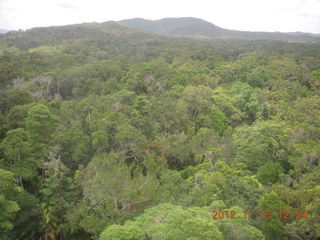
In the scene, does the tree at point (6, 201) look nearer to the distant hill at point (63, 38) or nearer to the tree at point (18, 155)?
the tree at point (18, 155)

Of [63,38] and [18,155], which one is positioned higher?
[63,38]

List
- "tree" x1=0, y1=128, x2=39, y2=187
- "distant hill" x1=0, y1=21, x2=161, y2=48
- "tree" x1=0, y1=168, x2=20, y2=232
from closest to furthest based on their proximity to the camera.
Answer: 1. "tree" x1=0, y1=168, x2=20, y2=232
2. "tree" x1=0, y1=128, x2=39, y2=187
3. "distant hill" x1=0, y1=21, x2=161, y2=48

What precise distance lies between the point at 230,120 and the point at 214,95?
3.53m
